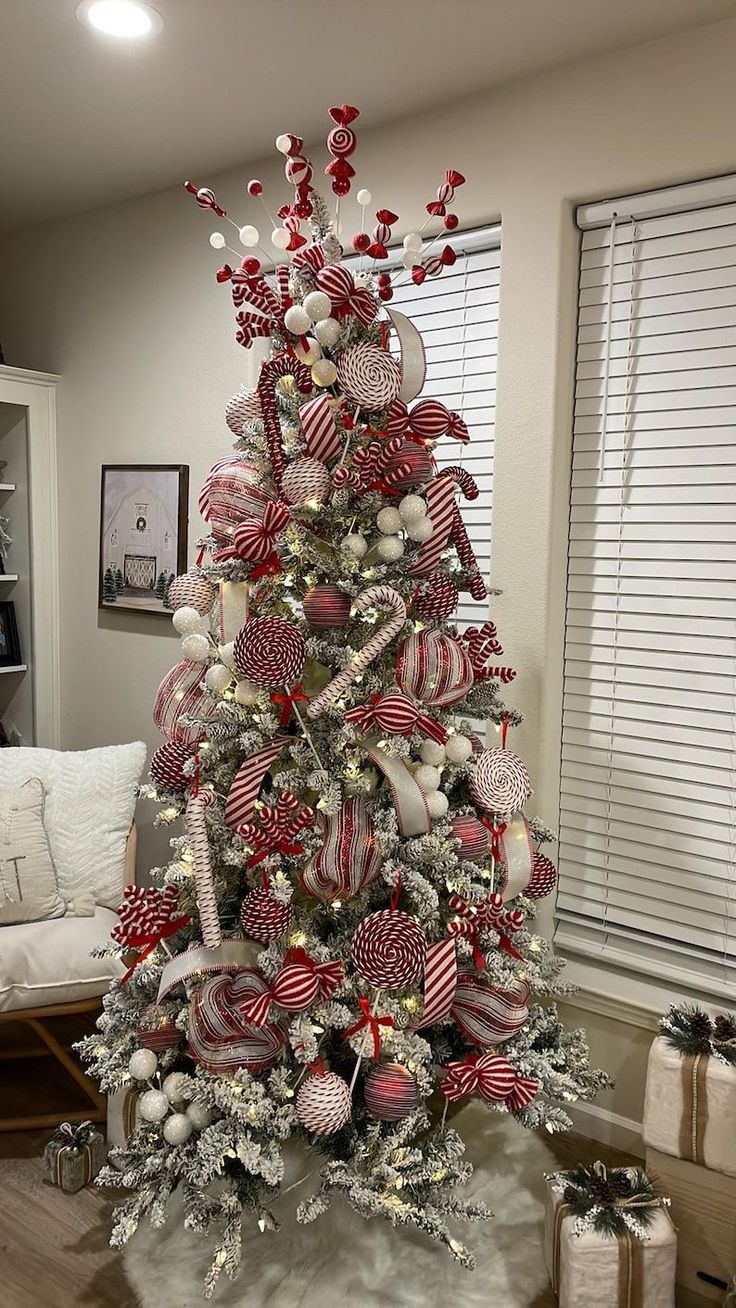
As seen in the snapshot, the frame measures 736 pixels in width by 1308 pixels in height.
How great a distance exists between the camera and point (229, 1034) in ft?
5.66

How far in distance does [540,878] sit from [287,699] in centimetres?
68

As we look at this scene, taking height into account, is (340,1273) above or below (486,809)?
below

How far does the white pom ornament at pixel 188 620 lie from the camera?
6.17 ft

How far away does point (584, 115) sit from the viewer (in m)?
2.12

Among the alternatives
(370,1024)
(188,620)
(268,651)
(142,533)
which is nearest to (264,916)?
(370,1024)

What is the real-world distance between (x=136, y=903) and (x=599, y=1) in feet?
6.44

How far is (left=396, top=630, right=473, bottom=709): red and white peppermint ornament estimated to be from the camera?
5.87 feet

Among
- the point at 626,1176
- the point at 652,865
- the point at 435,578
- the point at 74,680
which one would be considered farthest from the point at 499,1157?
the point at 74,680

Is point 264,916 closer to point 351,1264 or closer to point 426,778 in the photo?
point 426,778

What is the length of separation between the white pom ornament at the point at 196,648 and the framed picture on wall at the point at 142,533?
1.21 metres

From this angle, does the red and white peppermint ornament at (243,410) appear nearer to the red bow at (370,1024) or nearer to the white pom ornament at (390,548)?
the white pom ornament at (390,548)

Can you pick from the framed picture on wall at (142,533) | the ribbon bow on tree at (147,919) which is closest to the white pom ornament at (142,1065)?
the ribbon bow on tree at (147,919)

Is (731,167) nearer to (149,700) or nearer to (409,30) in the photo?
(409,30)

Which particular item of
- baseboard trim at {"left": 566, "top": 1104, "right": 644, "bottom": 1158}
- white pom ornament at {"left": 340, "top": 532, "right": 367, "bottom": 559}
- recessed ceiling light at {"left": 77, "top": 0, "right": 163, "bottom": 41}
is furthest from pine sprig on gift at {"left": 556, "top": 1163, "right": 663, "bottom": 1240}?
recessed ceiling light at {"left": 77, "top": 0, "right": 163, "bottom": 41}
